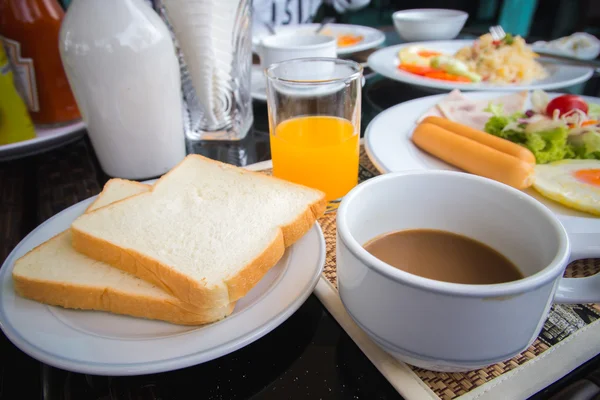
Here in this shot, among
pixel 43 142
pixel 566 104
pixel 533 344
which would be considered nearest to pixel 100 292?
pixel 533 344

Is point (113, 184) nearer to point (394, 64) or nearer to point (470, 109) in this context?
point (470, 109)

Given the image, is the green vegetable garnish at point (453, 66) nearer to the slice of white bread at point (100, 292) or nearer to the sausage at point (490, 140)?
the sausage at point (490, 140)

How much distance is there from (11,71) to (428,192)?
110 centimetres

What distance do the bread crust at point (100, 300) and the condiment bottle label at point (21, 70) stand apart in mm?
786

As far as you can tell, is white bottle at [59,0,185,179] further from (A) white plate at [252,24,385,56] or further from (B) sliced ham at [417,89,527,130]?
(A) white plate at [252,24,385,56]

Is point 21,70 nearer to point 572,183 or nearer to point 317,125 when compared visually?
point 317,125

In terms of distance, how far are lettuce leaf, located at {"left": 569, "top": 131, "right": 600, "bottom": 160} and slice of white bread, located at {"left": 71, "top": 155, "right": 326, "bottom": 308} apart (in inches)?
29.4

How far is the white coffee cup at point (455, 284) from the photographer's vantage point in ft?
1.37

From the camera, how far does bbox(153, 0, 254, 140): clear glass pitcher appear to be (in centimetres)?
107

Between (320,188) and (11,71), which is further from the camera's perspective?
(11,71)

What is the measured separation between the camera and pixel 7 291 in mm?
615

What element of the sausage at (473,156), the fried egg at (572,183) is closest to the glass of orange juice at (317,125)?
the sausage at (473,156)

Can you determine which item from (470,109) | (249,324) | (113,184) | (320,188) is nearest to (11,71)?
(113,184)

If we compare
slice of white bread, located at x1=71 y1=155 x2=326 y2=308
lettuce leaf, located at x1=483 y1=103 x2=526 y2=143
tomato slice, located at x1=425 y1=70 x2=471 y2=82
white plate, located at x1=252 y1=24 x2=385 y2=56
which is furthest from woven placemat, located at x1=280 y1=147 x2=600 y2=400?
white plate, located at x1=252 y1=24 x2=385 y2=56
